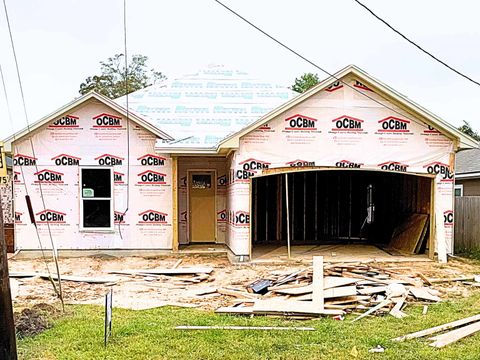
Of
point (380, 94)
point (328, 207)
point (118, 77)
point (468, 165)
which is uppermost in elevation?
point (118, 77)

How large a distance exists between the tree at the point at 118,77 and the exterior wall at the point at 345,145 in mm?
28424

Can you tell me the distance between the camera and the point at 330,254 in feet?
44.9

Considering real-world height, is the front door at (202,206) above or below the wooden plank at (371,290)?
above

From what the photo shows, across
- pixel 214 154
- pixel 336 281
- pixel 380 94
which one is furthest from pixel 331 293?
pixel 214 154

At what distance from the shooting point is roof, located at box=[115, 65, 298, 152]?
48.2 feet

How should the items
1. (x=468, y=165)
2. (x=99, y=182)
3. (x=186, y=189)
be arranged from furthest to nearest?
(x=468, y=165) → (x=186, y=189) → (x=99, y=182)

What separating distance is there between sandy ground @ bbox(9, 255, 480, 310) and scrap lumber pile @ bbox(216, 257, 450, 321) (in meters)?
0.46

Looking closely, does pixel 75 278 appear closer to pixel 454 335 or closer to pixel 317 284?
pixel 317 284

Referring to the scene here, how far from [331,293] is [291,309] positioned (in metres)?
0.96

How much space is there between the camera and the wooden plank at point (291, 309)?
7262mm

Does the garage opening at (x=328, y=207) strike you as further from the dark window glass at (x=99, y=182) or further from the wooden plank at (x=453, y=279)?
the wooden plank at (x=453, y=279)

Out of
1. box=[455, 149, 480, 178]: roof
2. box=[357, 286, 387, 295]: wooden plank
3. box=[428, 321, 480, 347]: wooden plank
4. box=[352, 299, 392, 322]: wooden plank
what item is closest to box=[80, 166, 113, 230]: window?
box=[357, 286, 387, 295]: wooden plank

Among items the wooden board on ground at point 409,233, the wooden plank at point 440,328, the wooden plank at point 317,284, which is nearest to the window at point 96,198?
the wooden plank at point 317,284

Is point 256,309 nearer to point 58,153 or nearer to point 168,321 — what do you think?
point 168,321
